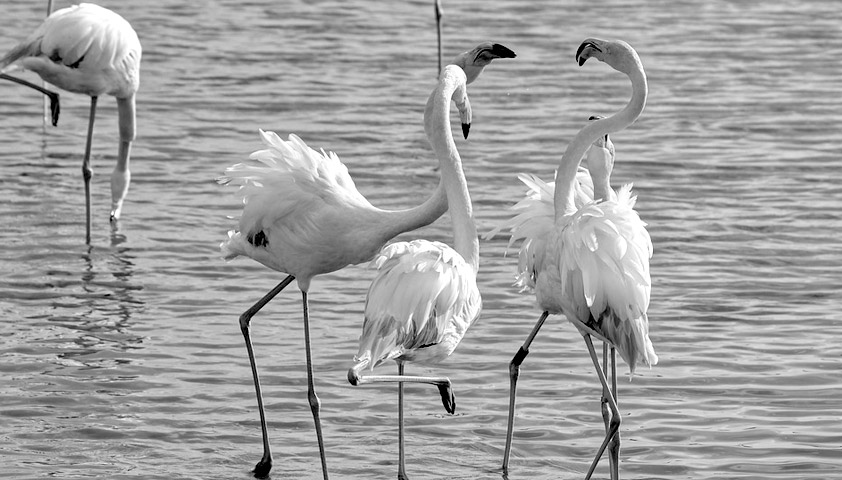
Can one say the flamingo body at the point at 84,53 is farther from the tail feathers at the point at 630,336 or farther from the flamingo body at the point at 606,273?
the tail feathers at the point at 630,336

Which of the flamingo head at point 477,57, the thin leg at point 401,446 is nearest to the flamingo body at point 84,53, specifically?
the flamingo head at point 477,57

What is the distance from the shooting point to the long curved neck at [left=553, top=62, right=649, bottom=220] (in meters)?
6.03

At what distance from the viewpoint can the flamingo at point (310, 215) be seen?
6141mm

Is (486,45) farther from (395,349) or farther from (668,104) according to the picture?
(668,104)

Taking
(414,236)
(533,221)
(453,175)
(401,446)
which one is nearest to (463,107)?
(453,175)

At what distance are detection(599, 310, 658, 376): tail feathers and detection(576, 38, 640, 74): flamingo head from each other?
103 cm

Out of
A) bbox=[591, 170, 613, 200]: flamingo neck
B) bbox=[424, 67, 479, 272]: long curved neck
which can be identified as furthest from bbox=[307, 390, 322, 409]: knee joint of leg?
bbox=[591, 170, 613, 200]: flamingo neck

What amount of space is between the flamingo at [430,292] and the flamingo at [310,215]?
11cm

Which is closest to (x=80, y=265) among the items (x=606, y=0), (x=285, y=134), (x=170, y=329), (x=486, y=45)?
(x=170, y=329)

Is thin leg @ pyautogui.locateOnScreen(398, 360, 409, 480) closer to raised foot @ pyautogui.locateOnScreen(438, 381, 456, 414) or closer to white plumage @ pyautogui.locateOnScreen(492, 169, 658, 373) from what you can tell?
raised foot @ pyautogui.locateOnScreen(438, 381, 456, 414)

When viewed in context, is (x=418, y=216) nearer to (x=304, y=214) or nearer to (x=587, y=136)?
(x=304, y=214)

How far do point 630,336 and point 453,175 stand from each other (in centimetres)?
93

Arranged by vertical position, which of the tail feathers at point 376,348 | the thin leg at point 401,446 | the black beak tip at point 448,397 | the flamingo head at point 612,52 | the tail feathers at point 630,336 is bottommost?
the thin leg at point 401,446

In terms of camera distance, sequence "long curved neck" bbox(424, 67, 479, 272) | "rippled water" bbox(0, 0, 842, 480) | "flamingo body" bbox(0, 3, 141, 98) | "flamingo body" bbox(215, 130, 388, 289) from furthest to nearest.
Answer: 1. "flamingo body" bbox(0, 3, 141, 98)
2. "rippled water" bbox(0, 0, 842, 480)
3. "flamingo body" bbox(215, 130, 388, 289)
4. "long curved neck" bbox(424, 67, 479, 272)
